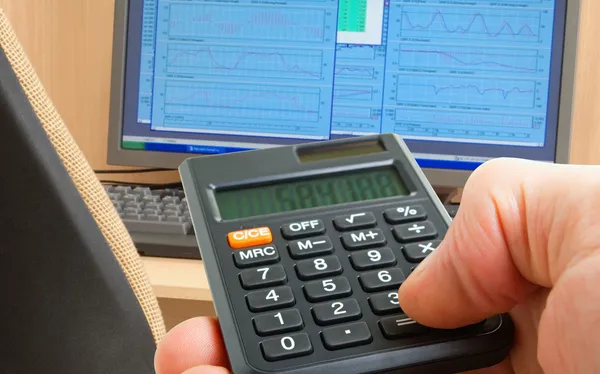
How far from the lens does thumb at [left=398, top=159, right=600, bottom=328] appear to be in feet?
Answer: 0.95

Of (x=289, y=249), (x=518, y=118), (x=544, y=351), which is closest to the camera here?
(x=544, y=351)

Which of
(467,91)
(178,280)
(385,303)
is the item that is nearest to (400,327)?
(385,303)

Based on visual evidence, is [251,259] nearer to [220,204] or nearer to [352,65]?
[220,204]

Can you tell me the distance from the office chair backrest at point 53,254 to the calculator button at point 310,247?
0.31ft

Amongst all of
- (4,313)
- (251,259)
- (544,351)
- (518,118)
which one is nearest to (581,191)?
(544,351)

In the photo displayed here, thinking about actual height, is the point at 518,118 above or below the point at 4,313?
above

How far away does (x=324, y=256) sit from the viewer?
38cm

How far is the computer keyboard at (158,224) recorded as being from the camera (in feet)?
2.08

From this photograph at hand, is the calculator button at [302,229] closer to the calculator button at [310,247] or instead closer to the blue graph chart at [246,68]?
the calculator button at [310,247]

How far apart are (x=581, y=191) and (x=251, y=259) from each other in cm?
18

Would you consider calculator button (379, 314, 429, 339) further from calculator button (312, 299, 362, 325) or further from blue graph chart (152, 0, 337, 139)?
blue graph chart (152, 0, 337, 139)

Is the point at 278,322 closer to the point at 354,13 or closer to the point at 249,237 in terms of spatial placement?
the point at 249,237

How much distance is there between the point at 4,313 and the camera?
0.33 meters

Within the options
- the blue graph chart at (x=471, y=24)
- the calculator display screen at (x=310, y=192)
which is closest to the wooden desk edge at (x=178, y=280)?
the calculator display screen at (x=310, y=192)
